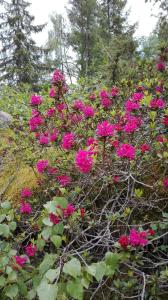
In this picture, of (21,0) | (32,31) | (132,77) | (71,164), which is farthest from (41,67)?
(71,164)

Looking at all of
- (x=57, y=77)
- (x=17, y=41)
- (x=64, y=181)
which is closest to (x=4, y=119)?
(x=57, y=77)

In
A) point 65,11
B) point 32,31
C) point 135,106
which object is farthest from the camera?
point 65,11

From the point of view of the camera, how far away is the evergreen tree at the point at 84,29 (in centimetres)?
2164

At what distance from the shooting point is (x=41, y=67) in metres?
19.6

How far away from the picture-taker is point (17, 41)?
18375mm

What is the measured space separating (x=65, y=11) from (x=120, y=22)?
5412 mm

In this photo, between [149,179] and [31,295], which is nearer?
[31,295]

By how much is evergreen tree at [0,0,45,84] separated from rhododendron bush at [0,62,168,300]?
15.4 meters

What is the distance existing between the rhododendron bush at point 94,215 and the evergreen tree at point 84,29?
19.3 meters

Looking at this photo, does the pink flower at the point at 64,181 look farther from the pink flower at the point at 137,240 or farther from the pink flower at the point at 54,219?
the pink flower at the point at 137,240

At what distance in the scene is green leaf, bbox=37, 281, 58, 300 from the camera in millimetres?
1562

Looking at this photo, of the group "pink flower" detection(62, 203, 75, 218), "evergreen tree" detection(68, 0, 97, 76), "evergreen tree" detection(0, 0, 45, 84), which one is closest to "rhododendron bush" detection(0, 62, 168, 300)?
"pink flower" detection(62, 203, 75, 218)

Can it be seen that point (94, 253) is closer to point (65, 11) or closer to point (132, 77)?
point (132, 77)

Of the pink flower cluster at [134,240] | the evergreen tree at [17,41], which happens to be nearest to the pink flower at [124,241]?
the pink flower cluster at [134,240]
